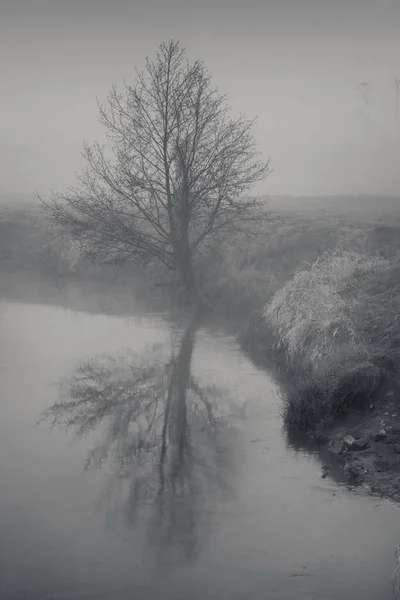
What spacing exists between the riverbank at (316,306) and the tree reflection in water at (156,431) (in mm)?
2110

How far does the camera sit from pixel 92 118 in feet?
504

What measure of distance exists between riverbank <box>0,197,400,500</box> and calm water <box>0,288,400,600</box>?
37.2 inches

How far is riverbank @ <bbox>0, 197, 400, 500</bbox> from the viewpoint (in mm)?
15180

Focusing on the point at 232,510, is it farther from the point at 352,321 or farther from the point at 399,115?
the point at 399,115

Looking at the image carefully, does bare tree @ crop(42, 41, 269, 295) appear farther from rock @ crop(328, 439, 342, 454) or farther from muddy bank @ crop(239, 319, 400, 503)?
rock @ crop(328, 439, 342, 454)

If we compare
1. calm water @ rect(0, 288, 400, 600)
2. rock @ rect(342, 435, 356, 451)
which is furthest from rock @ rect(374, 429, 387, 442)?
calm water @ rect(0, 288, 400, 600)

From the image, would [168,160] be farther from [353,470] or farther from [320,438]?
[353,470]

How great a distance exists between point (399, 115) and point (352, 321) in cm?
9351

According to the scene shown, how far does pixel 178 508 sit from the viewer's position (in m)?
12.1

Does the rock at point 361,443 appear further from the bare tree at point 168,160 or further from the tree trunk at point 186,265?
the tree trunk at point 186,265

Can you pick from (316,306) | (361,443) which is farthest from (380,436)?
(316,306)

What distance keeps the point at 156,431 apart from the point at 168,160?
14.6 meters

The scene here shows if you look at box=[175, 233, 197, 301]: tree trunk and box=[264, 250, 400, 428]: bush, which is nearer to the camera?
box=[264, 250, 400, 428]: bush

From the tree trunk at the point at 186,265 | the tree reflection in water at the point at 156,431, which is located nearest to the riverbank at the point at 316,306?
the tree trunk at the point at 186,265
